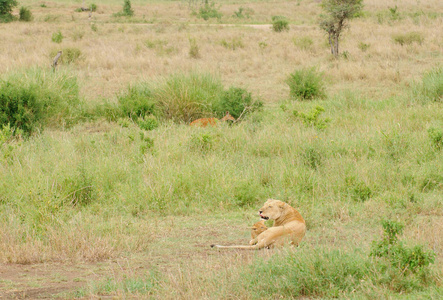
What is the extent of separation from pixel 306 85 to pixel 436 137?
18.0 feet

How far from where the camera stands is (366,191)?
6.49m

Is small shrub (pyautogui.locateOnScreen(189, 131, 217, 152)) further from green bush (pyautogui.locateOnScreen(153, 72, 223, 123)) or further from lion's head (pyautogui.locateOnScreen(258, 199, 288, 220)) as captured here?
lion's head (pyautogui.locateOnScreen(258, 199, 288, 220))

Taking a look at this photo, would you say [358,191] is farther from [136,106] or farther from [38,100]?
[38,100]

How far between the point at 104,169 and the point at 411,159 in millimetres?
4246

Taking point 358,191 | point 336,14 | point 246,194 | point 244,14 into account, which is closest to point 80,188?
point 246,194

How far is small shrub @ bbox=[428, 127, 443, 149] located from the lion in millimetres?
3785

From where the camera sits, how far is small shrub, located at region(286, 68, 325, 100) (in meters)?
12.9

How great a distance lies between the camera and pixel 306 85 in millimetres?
13055

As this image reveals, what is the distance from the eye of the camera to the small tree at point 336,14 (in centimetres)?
1764

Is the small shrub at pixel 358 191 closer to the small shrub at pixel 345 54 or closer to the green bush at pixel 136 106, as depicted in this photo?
the green bush at pixel 136 106

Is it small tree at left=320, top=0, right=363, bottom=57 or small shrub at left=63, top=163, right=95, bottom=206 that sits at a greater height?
small tree at left=320, top=0, right=363, bottom=57

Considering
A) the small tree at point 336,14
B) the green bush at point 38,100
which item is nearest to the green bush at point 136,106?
the green bush at point 38,100

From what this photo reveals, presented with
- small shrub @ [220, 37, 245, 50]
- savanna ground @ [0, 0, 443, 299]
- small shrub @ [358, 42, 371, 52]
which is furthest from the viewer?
small shrub @ [220, 37, 245, 50]

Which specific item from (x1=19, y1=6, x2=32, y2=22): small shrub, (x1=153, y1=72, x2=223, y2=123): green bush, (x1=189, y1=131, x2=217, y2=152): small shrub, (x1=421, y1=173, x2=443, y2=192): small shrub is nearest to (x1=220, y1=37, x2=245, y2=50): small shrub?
(x1=153, y1=72, x2=223, y2=123): green bush
